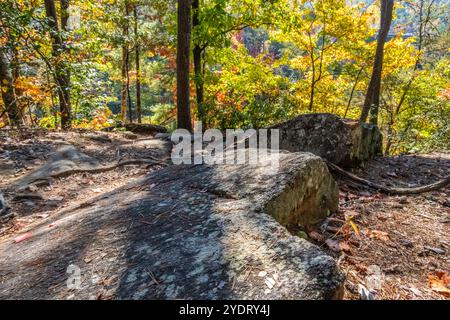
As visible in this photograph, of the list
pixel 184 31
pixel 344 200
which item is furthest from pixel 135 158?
pixel 344 200

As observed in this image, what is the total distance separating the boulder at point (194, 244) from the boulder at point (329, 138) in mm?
1699

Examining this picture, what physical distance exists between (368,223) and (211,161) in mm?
1811

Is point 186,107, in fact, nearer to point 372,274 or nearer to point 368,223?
point 368,223

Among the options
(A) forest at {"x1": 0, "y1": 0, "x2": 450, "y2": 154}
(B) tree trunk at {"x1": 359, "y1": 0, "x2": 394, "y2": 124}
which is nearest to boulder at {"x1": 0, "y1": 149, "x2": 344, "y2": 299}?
(A) forest at {"x1": 0, "y1": 0, "x2": 450, "y2": 154}

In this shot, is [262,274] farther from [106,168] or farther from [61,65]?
[61,65]

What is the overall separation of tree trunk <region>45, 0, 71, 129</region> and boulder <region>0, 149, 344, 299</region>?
4590 millimetres

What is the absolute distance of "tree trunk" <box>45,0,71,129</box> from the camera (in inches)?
250

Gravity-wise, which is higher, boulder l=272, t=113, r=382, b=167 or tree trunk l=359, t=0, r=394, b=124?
tree trunk l=359, t=0, r=394, b=124

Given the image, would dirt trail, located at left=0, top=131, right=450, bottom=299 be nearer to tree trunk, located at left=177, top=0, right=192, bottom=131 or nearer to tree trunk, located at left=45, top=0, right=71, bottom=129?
tree trunk, located at left=45, top=0, right=71, bottom=129

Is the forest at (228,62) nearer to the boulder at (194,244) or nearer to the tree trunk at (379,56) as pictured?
the tree trunk at (379,56)

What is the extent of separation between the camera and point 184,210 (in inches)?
92.6

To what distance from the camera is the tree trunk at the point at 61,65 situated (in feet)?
20.8

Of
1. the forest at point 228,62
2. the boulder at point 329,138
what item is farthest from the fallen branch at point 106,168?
the boulder at point 329,138

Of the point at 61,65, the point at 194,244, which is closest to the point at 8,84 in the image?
the point at 61,65
